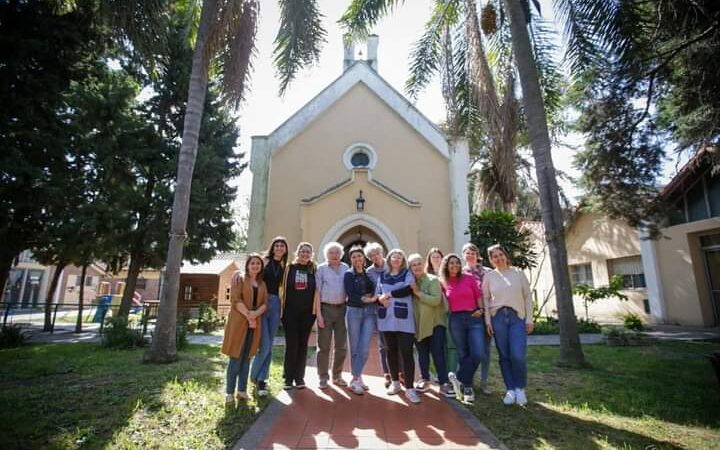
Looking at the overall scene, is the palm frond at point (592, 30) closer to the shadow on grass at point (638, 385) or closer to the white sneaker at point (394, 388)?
the shadow on grass at point (638, 385)

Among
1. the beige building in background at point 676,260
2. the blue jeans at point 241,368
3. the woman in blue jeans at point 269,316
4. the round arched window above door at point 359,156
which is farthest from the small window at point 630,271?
the blue jeans at point 241,368

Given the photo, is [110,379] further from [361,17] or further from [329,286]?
[361,17]

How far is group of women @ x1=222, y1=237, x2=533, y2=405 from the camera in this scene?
440 centimetres

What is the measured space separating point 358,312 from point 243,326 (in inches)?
59.6

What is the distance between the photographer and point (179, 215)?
22.8ft

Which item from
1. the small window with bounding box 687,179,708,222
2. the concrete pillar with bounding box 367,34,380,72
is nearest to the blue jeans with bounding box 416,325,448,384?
the small window with bounding box 687,179,708,222

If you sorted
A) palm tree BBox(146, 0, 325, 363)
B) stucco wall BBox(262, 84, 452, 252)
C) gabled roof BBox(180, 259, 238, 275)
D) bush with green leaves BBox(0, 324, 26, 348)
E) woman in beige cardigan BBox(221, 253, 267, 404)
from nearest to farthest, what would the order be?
woman in beige cardigan BBox(221, 253, 267, 404)
palm tree BBox(146, 0, 325, 363)
bush with green leaves BBox(0, 324, 26, 348)
stucco wall BBox(262, 84, 452, 252)
gabled roof BBox(180, 259, 238, 275)

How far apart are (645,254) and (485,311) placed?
1379cm

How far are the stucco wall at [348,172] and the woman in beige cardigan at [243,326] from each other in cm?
793

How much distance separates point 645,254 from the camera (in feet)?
47.0

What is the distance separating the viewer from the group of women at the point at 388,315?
14.4 ft

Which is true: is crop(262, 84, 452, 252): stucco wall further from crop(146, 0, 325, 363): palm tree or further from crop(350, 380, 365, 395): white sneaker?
crop(350, 380, 365, 395): white sneaker

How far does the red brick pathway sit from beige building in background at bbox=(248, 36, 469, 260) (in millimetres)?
7478

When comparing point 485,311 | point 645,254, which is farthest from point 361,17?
point 645,254
